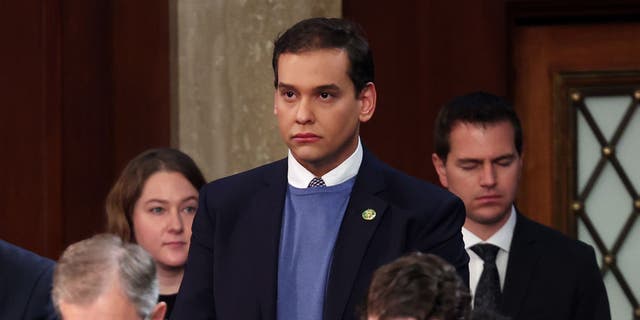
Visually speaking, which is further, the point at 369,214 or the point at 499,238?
the point at 499,238

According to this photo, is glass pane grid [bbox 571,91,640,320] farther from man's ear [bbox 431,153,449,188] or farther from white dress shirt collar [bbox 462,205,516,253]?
white dress shirt collar [bbox 462,205,516,253]

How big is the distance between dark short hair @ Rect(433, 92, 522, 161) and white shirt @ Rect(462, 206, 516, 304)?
0.84ft

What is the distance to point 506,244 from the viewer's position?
548cm

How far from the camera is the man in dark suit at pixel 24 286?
4684mm

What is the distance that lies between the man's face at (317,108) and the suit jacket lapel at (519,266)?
4.02ft

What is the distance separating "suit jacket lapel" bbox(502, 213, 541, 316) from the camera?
17.5 ft

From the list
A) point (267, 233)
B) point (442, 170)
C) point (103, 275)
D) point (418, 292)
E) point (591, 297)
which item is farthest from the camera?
point (442, 170)

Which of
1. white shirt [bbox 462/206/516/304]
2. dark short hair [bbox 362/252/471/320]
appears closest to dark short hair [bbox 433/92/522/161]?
white shirt [bbox 462/206/516/304]

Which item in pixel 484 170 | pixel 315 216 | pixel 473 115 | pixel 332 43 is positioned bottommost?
pixel 484 170

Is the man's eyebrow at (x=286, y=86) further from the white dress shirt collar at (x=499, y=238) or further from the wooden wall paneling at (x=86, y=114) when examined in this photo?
the wooden wall paneling at (x=86, y=114)

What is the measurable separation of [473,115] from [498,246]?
43 cm

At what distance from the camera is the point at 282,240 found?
13.8 feet

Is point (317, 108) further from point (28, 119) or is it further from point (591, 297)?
point (28, 119)

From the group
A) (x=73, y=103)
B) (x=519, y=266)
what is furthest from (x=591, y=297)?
(x=73, y=103)
